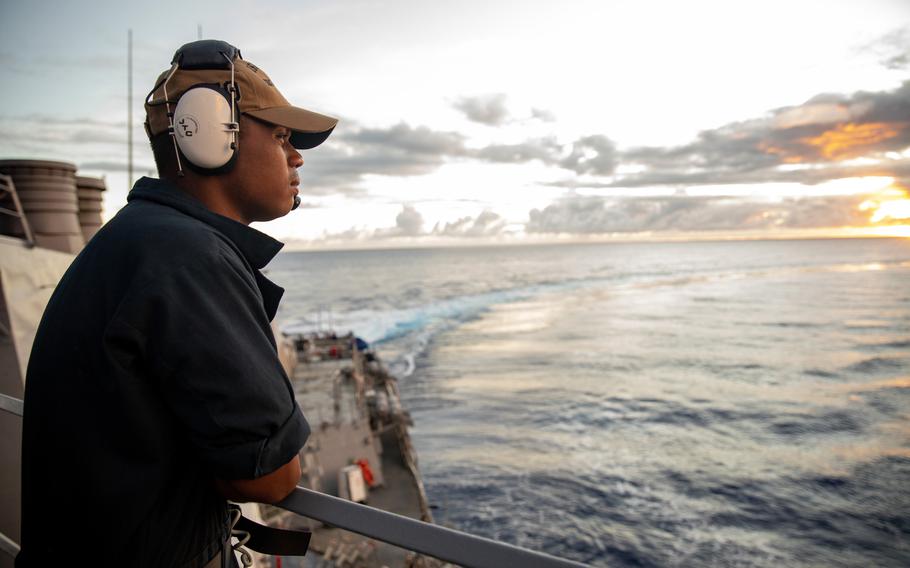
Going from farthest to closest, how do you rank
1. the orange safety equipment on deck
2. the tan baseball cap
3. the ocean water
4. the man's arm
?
the ocean water
the orange safety equipment on deck
the tan baseball cap
the man's arm

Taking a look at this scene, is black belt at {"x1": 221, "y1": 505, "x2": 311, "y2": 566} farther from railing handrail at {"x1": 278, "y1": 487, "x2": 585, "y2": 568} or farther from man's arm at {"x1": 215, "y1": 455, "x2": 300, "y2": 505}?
man's arm at {"x1": 215, "y1": 455, "x2": 300, "y2": 505}

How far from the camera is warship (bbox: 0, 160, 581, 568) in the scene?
1.51m

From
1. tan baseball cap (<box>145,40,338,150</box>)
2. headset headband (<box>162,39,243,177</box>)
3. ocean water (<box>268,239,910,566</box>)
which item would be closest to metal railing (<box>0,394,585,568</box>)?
headset headband (<box>162,39,243,177</box>)

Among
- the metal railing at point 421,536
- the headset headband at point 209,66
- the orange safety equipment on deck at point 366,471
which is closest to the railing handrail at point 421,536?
the metal railing at point 421,536

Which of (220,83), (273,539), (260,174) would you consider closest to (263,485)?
(273,539)

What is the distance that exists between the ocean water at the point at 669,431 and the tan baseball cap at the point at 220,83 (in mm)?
14676

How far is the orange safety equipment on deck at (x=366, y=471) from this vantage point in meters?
19.9

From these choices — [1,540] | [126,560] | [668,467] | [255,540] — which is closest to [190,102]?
[126,560]

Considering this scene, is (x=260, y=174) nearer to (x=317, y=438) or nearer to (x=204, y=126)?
(x=204, y=126)

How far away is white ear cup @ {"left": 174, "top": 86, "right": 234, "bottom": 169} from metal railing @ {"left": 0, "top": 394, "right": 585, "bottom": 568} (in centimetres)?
112

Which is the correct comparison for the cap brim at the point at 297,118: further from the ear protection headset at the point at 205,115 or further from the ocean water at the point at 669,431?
the ocean water at the point at 669,431

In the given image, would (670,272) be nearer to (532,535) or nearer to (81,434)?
(532,535)

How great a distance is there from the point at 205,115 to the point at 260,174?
0.25 m

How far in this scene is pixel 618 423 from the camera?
1281 inches
